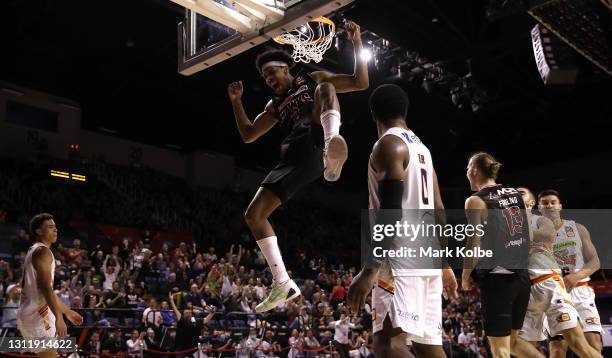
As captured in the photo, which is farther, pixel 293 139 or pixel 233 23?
pixel 233 23

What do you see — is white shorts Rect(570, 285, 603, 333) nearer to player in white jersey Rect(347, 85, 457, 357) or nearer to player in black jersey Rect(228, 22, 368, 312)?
player in black jersey Rect(228, 22, 368, 312)

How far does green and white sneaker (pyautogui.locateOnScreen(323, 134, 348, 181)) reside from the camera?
13.5ft

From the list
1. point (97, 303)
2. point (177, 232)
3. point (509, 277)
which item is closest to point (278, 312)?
point (97, 303)

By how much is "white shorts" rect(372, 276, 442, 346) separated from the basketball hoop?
312 cm

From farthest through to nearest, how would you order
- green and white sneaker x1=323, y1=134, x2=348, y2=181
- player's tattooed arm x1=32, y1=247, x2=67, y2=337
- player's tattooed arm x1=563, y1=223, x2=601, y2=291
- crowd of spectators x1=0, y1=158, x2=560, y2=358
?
crowd of spectators x1=0, y1=158, x2=560, y2=358 < player's tattooed arm x1=563, y1=223, x2=601, y2=291 < player's tattooed arm x1=32, y1=247, x2=67, y2=337 < green and white sneaker x1=323, y1=134, x2=348, y2=181

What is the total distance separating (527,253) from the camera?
213 inches

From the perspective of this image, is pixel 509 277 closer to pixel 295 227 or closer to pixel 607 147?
pixel 295 227

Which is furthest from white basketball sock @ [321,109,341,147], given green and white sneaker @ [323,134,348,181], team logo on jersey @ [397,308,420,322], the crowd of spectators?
the crowd of spectators

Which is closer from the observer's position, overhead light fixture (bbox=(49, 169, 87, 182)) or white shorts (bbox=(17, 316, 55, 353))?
white shorts (bbox=(17, 316, 55, 353))

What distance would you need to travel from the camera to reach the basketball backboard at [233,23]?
17.0ft

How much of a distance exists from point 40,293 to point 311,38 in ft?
12.0

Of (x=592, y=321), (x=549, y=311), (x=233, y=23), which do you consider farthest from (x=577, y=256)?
(x=233, y=23)

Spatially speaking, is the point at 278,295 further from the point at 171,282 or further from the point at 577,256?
the point at 171,282

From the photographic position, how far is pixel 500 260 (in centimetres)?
Answer: 528
